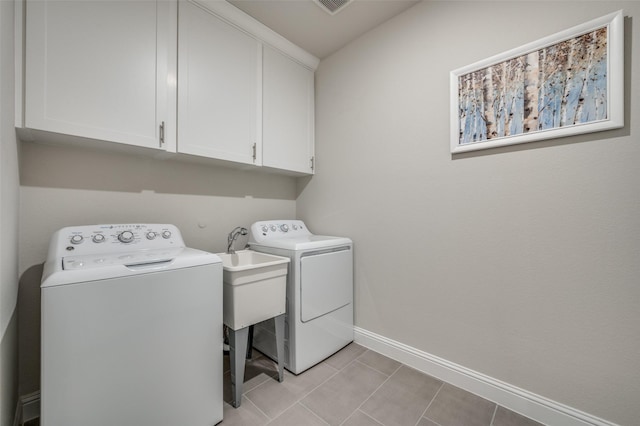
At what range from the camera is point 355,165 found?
215 centimetres

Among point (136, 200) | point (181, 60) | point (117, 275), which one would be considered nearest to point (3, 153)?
point (117, 275)

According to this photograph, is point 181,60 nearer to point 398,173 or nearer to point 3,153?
point 3,153

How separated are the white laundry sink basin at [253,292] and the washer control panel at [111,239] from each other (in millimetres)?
454

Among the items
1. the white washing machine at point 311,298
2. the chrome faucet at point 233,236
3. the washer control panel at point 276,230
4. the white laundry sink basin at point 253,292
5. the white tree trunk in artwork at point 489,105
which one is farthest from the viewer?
the washer control panel at point 276,230

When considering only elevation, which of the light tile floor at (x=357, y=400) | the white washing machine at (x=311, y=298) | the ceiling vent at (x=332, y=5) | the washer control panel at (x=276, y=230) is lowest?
the light tile floor at (x=357, y=400)

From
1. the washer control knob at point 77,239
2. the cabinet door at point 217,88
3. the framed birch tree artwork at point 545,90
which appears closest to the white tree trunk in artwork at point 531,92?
the framed birch tree artwork at point 545,90

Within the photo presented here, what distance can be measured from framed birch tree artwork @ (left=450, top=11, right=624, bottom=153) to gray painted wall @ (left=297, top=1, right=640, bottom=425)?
56 mm

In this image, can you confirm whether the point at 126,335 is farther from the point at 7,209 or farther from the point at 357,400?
the point at 357,400

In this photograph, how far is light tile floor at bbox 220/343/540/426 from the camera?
132cm

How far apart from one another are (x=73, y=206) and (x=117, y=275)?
0.80m

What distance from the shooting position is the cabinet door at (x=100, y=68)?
114cm

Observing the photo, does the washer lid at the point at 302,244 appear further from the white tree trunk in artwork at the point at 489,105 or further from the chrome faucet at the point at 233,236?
the white tree trunk in artwork at the point at 489,105

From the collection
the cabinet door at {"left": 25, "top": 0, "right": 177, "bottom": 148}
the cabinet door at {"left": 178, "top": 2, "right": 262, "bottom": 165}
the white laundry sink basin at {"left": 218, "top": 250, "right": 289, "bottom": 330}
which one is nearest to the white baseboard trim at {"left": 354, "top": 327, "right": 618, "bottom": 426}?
the white laundry sink basin at {"left": 218, "top": 250, "right": 289, "bottom": 330}

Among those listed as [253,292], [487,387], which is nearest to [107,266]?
[253,292]
